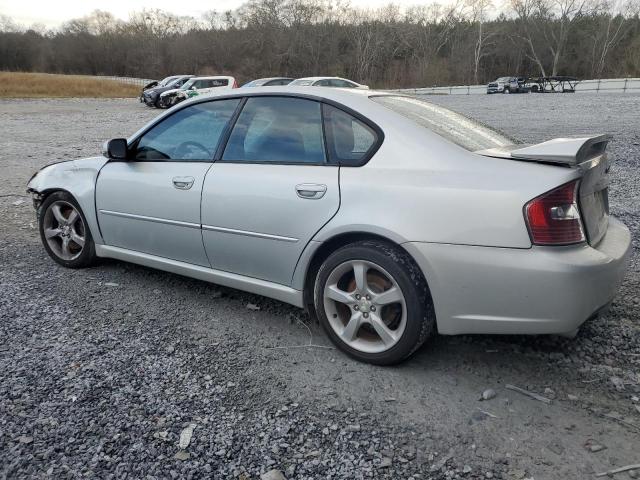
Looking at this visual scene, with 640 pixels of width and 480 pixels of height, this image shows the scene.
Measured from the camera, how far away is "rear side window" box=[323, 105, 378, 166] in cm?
288

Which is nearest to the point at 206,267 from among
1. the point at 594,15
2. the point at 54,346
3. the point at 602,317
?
the point at 54,346

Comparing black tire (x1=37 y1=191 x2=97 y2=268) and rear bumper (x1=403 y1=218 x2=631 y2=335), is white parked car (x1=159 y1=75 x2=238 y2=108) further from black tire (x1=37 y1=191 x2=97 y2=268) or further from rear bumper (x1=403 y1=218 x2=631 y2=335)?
rear bumper (x1=403 y1=218 x2=631 y2=335)

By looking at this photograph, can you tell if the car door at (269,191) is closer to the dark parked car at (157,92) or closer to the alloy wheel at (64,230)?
the alloy wheel at (64,230)

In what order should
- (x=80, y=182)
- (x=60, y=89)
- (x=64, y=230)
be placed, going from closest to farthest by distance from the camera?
(x=80, y=182) < (x=64, y=230) < (x=60, y=89)

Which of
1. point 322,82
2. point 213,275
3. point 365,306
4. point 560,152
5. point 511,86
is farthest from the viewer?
point 511,86

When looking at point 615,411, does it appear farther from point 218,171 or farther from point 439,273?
point 218,171

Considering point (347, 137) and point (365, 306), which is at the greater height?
point (347, 137)

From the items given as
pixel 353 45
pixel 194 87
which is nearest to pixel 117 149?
pixel 194 87

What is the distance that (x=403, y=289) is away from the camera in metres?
2.64

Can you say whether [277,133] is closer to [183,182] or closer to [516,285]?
[183,182]

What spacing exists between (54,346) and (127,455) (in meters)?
1.23

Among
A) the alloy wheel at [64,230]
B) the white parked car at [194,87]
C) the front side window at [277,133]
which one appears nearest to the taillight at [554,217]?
the front side window at [277,133]

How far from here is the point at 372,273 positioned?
9.27ft

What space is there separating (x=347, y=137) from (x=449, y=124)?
0.66 m
